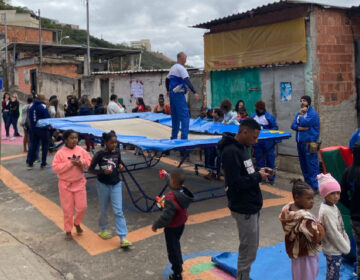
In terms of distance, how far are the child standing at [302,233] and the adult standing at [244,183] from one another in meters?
0.34

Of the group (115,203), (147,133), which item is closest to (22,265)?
(115,203)

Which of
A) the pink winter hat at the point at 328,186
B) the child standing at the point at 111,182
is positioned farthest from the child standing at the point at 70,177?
the pink winter hat at the point at 328,186

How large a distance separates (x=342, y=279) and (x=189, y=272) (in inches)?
65.3

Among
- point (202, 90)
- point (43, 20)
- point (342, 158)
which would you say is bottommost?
point (342, 158)

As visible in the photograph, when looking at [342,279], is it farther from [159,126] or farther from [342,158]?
[159,126]

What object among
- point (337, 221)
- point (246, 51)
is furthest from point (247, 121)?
point (246, 51)

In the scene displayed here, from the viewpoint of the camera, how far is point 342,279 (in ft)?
14.2

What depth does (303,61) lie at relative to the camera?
9.55 meters

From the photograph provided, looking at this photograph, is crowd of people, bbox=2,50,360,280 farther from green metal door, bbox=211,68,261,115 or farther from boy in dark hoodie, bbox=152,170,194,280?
green metal door, bbox=211,68,261,115

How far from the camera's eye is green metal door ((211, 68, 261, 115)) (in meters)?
11.2

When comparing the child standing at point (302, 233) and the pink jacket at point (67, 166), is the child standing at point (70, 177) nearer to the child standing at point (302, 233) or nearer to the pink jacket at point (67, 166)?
the pink jacket at point (67, 166)

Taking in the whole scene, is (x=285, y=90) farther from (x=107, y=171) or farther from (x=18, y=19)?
(x=18, y=19)

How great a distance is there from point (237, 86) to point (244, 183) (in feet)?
27.3

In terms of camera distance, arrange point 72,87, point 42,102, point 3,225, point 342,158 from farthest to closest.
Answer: point 72,87
point 42,102
point 3,225
point 342,158
